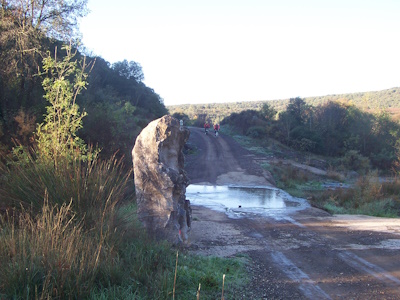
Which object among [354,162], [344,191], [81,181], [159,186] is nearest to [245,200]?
[344,191]

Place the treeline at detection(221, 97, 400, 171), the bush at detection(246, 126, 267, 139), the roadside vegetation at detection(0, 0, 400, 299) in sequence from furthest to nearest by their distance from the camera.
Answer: the bush at detection(246, 126, 267, 139), the treeline at detection(221, 97, 400, 171), the roadside vegetation at detection(0, 0, 400, 299)

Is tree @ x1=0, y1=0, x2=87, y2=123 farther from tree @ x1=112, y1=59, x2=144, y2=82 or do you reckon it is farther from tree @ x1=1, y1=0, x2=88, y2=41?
tree @ x1=112, y1=59, x2=144, y2=82

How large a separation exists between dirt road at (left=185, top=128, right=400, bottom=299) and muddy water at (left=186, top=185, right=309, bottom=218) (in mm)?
835

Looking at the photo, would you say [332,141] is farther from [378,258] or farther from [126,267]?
[126,267]

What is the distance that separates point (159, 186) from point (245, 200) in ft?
31.4

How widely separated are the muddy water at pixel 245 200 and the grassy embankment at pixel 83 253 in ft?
21.2

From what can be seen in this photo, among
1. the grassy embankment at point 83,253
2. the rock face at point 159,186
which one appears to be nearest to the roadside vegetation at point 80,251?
the grassy embankment at point 83,253

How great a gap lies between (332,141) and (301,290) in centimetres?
3594

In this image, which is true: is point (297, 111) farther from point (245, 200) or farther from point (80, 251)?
point (80, 251)

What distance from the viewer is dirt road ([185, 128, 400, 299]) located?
17.6 ft

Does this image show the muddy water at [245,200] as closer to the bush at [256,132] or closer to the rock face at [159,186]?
the rock face at [159,186]

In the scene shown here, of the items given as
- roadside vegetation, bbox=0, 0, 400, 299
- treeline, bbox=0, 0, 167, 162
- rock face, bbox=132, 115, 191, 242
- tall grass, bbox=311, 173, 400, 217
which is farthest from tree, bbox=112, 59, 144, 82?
rock face, bbox=132, 115, 191, 242

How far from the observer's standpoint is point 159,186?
7.21 metres

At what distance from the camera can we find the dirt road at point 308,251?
5.38m
